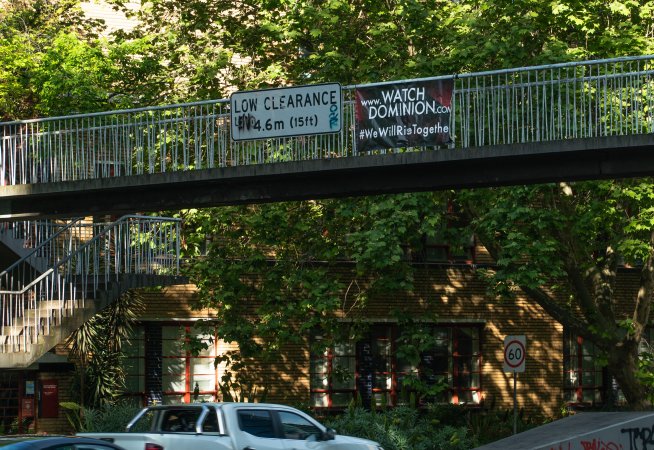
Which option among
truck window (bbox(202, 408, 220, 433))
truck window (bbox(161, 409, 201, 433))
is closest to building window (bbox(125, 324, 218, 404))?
truck window (bbox(161, 409, 201, 433))

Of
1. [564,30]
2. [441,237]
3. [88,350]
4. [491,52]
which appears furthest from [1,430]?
[564,30]

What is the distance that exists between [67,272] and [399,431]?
7369 mm

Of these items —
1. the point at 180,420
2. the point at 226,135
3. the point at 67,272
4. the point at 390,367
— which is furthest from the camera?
the point at 390,367

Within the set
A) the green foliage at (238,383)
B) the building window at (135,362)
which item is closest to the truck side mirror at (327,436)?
the green foliage at (238,383)

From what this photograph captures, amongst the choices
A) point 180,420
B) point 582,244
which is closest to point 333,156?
point 582,244

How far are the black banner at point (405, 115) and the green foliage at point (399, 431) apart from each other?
617 centimetres

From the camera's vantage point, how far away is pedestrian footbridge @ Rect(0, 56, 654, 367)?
68.7 ft

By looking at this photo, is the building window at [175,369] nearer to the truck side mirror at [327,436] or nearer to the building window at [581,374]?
the building window at [581,374]

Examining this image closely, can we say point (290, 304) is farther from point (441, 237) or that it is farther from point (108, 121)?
point (108, 121)

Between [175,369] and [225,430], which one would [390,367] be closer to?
[175,369]

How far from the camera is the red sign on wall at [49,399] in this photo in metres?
29.6

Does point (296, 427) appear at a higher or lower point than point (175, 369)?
higher

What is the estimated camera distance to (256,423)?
56.7ft

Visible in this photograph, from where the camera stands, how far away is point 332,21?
27859mm
